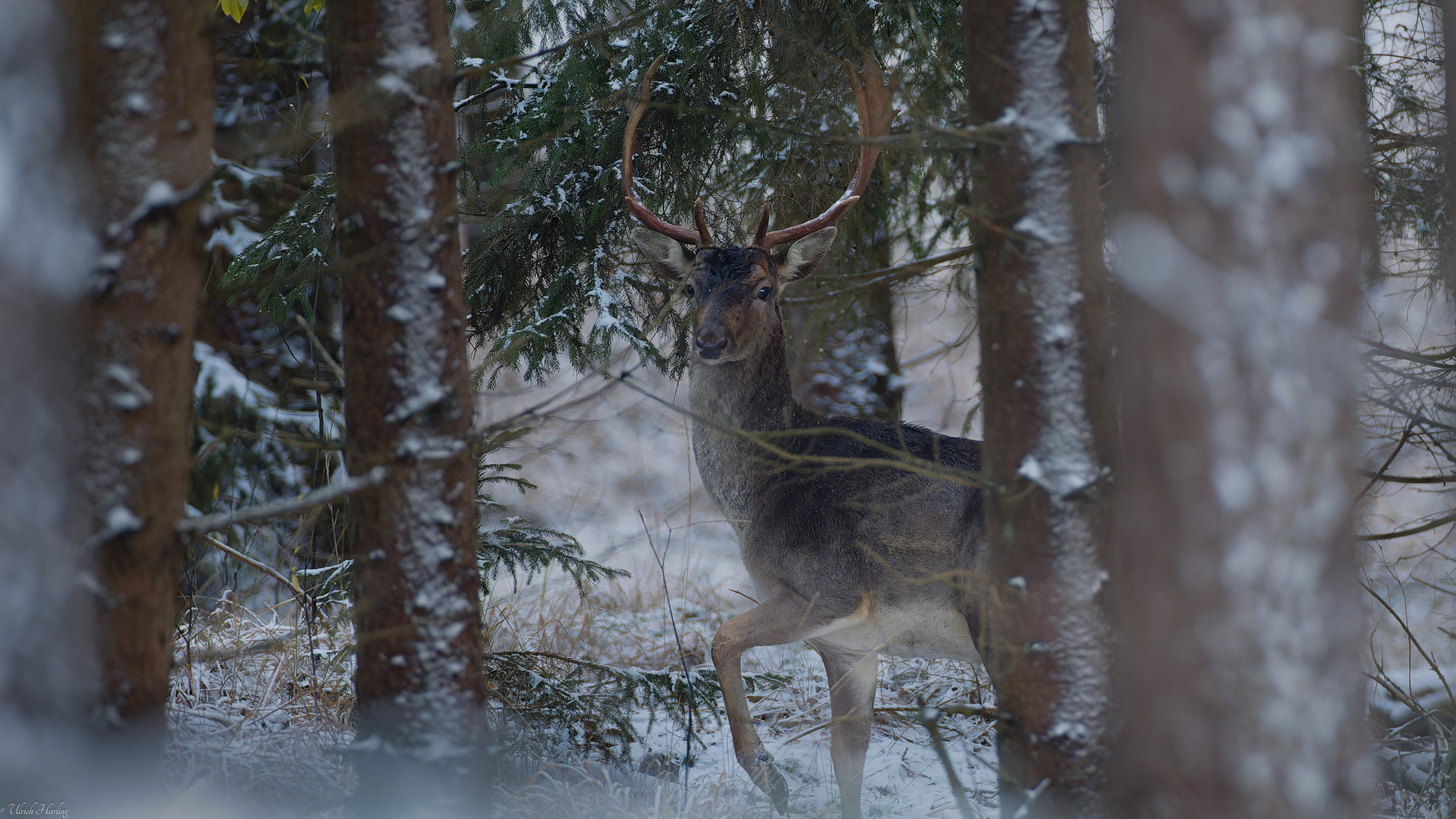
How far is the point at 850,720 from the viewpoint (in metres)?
4.61

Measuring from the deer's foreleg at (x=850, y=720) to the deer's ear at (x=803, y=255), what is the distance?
202 cm

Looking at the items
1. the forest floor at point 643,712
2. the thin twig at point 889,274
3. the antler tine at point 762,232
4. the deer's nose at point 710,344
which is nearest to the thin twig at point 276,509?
the forest floor at point 643,712

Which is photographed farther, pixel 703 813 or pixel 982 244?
pixel 703 813

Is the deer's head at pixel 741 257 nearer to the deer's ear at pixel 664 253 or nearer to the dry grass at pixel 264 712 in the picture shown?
the deer's ear at pixel 664 253

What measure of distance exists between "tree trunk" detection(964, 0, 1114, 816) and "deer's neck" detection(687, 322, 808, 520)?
2358mm

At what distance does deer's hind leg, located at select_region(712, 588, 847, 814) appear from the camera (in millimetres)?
4438

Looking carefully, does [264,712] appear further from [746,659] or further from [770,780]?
[746,659]

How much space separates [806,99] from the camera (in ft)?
18.9

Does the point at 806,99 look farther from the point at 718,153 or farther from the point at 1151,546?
the point at 1151,546

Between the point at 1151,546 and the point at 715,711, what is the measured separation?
3338 mm

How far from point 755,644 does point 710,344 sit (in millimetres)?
1441

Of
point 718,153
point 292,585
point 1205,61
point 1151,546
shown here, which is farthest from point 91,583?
point 718,153

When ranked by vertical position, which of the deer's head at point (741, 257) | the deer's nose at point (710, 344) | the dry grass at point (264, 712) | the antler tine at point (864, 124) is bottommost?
the dry grass at point (264, 712)

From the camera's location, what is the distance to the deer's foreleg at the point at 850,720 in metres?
4.63
